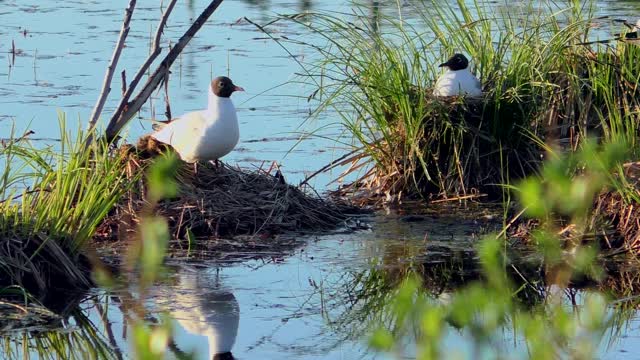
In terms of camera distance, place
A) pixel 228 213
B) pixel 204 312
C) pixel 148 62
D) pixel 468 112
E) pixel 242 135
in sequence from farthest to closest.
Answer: pixel 242 135 → pixel 468 112 → pixel 148 62 → pixel 228 213 → pixel 204 312

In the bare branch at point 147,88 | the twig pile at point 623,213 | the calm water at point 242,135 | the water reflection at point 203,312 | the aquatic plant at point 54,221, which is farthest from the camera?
the bare branch at point 147,88

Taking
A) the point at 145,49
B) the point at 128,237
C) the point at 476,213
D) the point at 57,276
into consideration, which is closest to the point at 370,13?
the point at 145,49

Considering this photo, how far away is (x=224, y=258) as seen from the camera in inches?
267

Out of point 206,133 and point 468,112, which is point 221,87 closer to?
point 206,133

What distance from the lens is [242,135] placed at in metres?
9.70

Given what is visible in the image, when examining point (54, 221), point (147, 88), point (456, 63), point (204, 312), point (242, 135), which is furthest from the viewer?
point (242, 135)

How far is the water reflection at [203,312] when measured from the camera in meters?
5.32

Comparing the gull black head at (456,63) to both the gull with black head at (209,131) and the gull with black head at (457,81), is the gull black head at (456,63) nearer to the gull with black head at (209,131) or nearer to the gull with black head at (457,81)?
the gull with black head at (457,81)

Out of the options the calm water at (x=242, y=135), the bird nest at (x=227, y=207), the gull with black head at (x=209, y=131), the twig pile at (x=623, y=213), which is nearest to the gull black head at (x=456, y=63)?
the calm water at (x=242, y=135)

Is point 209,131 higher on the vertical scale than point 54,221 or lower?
higher

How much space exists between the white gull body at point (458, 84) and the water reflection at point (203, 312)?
7.23ft

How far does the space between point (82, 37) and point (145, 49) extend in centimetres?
108

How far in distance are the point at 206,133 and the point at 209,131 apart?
20 millimetres

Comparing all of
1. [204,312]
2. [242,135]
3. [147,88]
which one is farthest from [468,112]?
[204,312]
